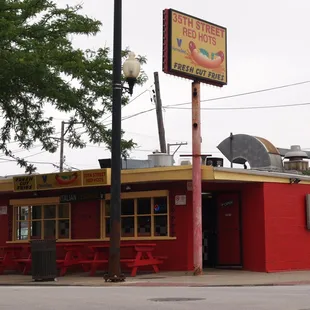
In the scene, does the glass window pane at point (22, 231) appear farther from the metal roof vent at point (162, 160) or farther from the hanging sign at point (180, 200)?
the hanging sign at point (180, 200)

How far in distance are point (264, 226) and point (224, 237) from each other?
1.82 meters

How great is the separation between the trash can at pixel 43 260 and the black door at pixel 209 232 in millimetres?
5898

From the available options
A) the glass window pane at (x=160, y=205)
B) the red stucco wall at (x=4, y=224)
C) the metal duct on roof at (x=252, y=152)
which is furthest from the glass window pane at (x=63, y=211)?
the metal duct on roof at (x=252, y=152)

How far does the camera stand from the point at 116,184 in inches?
698

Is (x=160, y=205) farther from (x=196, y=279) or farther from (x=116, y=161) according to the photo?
(x=116, y=161)

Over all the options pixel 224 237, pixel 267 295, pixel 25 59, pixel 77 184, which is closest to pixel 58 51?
pixel 25 59

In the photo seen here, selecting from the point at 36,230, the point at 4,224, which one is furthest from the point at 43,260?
the point at 4,224

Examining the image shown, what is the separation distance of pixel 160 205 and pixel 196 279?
4027 millimetres

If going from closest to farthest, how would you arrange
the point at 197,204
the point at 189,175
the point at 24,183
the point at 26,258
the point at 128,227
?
the point at 197,204 → the point at 189,175 → the point at 128,227 → the point at 26,258 → the point at 24,183

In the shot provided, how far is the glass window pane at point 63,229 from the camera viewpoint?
24.2 metres

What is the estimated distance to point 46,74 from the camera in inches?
864

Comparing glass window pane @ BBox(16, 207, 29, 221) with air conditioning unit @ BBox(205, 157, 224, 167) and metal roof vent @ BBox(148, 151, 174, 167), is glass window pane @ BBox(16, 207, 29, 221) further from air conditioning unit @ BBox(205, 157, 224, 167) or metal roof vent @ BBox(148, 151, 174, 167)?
air conditioning unit @ BBox(205, 157, 224, 167)

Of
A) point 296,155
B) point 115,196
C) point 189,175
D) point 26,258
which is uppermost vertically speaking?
point 296,155

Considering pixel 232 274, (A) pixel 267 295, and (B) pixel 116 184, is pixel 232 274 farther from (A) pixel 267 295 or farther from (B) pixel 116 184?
(A) pixel 267 295
